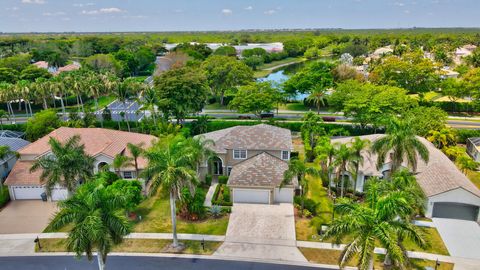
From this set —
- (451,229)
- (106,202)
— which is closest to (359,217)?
(106,202)

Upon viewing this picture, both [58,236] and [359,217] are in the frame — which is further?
[58,236]

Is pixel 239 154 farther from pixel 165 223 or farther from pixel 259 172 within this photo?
pixel 165 223

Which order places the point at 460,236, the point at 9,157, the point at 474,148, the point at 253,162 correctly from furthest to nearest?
the point at 474,148 < the point at 9,157 < the point at 253,162 < the point at 460,236

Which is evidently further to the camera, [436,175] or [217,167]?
[217,167]

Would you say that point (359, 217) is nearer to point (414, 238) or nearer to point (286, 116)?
point (414, 238)

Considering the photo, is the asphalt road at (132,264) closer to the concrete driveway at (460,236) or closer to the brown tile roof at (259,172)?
the brown tile roof at (259,172)

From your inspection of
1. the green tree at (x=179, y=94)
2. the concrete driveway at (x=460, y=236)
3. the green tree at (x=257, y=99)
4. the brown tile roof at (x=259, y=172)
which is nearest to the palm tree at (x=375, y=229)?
the concrete driveway at (x=460, y=236)

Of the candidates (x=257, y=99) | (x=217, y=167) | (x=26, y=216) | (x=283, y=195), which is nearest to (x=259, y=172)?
(x=283, y=195)
